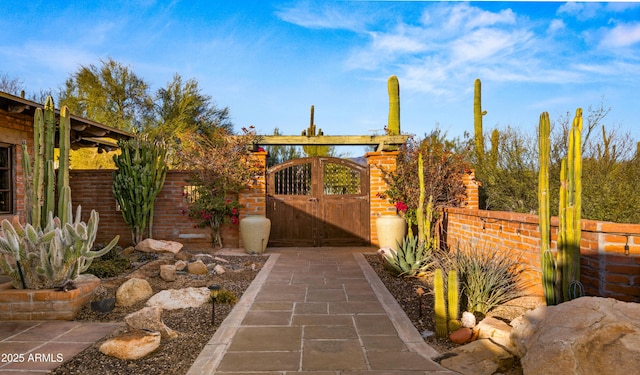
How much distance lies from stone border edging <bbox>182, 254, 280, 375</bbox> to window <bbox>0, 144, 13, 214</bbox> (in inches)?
164

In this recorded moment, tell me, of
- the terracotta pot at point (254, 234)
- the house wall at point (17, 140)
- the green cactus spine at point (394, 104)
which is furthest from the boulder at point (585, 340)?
the green cactus spine at point (394, 104)

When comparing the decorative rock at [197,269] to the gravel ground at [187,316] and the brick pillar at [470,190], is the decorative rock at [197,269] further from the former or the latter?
the brick pillar at [470,190]

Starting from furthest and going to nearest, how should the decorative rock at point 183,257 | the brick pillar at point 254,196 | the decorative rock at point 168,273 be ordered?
the brick pillar at point 254,196 → the decorative rock at point 183,257 → the decorative rock at point 168,273

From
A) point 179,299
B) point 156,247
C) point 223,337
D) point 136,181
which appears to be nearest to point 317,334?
point 223,337

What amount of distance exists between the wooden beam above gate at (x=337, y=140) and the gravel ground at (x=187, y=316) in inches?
123

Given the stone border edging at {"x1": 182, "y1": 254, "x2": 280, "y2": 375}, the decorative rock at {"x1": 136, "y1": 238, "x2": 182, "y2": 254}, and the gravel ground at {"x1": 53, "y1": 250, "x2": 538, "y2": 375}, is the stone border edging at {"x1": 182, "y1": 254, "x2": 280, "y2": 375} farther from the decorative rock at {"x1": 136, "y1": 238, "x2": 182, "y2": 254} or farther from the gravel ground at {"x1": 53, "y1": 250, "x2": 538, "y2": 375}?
the decorative rock at {"x1": 136, "y1": 238, "x2": 182, "y2": 254}

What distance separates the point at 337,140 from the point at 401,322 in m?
5.84

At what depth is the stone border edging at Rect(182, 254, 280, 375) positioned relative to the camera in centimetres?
279

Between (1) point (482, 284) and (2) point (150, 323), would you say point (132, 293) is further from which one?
(1) point (482, 284)

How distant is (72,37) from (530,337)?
12.7m

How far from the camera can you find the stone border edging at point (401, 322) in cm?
310

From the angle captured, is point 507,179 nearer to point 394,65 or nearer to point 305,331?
point 394,65

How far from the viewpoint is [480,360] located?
283 centimetres

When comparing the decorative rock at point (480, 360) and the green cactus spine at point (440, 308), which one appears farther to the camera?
the green cactus spine at point (440, 308)
